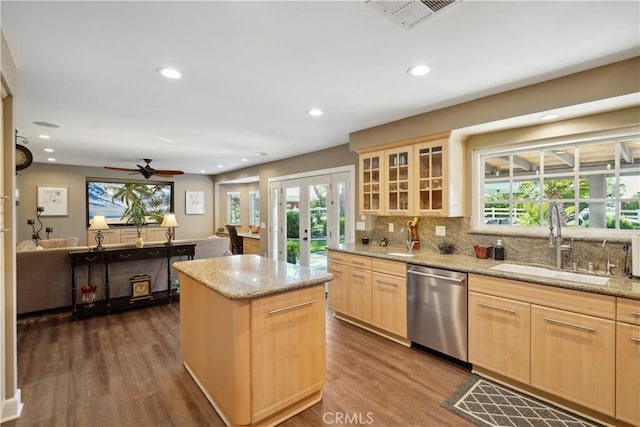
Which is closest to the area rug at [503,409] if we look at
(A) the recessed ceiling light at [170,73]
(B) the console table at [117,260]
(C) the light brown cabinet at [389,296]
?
(C) the light brown cabinet at [389,296]

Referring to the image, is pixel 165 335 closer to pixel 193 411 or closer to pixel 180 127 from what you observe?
pixel 193 411

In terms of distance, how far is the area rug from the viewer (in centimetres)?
203

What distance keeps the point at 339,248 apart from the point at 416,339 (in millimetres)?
1362

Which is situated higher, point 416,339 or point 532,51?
point 532,51

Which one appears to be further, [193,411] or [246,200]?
[246,200]

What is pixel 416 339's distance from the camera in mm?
3031

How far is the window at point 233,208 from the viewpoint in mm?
9055

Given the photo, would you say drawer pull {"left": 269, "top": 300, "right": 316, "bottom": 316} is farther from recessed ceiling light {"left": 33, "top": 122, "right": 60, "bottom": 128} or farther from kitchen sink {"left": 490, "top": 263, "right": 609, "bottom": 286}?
recessed ceiling light {"left": 33, "top": 122, "right": 60, "bottom": 128}

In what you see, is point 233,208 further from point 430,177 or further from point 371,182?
point 430,177

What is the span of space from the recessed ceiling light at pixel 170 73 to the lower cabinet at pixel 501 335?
297cm

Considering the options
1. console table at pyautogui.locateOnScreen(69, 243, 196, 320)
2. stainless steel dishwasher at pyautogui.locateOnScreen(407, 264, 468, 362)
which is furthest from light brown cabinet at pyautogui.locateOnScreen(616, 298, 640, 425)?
console table at pyautogui.locateOnScreen(69, 243, 196, 320)

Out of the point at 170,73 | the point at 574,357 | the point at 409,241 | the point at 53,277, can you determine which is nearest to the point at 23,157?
the point at 53,277

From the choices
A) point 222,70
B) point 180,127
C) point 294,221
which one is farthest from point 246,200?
point 222,70

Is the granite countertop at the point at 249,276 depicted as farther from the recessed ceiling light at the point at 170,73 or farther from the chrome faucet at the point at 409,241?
the chrome faucet at the point at 409,241
